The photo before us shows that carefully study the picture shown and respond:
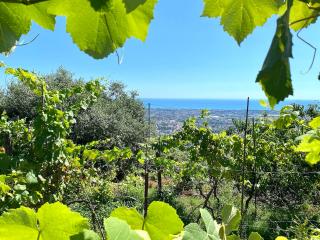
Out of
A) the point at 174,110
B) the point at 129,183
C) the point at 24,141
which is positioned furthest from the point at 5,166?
the point at 174,110

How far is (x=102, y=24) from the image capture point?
51 cm

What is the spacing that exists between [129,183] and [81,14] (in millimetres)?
10068

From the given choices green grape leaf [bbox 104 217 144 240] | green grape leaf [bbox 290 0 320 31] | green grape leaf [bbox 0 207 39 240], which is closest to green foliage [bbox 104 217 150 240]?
green grape leaf [bbox 104 217 144 240]

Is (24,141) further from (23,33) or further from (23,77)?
(23,33)

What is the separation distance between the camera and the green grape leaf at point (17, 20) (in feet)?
1.69

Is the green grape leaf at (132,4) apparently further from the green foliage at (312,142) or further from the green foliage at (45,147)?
the green foliage at (45,147)

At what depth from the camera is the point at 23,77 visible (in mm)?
5023

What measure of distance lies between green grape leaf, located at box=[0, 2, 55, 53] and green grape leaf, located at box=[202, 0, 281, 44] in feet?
0.71

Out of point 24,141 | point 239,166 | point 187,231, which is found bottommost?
point 239,166

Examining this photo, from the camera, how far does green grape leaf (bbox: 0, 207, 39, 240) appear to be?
0.52 meters

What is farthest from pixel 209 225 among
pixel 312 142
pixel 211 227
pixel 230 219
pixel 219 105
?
pixel 219 105

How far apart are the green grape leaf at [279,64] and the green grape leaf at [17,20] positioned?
242mm

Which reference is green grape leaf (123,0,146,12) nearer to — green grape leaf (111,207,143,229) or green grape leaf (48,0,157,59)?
green grape leaf (48,0,157,59)

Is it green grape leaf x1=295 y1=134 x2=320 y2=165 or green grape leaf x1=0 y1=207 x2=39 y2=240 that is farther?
green grape leaf x1=295 y1=134 x2=320 y2=165
